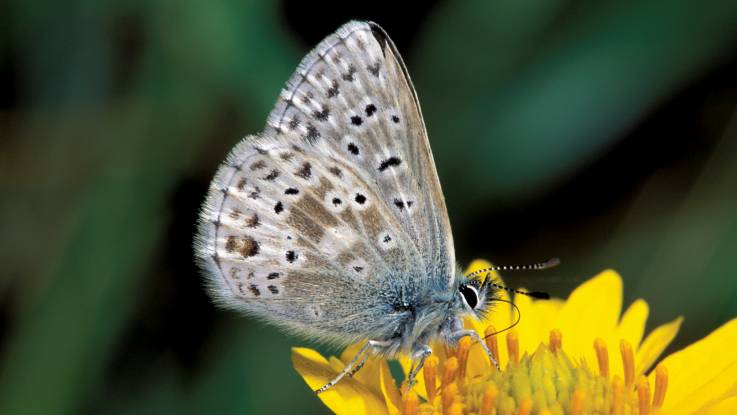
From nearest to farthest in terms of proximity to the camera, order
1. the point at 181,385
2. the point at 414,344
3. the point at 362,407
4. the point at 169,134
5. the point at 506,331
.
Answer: the point at 362,407 → the point at 414,344 → the point at 506,331 → the point at 181,385 → the point at 169,134

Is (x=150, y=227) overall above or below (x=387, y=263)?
below

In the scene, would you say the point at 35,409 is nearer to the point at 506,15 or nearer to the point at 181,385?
the point at 181,385

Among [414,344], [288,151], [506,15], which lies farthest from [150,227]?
[506,15]

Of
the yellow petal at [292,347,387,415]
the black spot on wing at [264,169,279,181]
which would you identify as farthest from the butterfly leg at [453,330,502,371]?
the black spot on wing at [264,169,279,181]

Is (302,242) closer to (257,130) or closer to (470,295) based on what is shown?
(470,295)

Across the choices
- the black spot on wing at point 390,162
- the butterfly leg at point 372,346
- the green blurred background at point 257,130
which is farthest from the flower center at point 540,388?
the green blurred background at point 257,130

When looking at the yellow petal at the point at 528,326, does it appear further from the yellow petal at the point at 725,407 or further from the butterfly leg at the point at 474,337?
the yellow petal at the point at 725,407

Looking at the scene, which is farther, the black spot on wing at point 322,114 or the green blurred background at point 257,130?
the green blurred background at point 257,130
